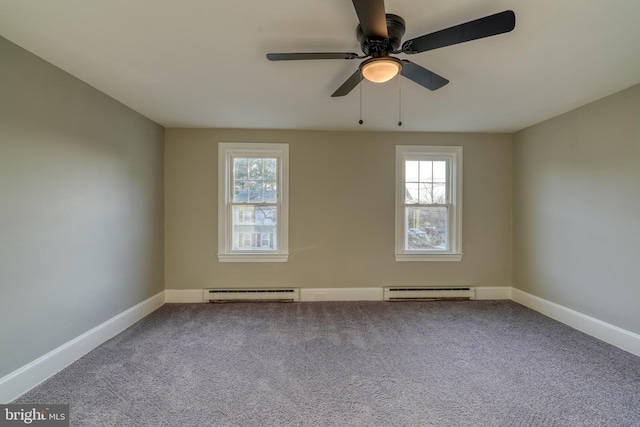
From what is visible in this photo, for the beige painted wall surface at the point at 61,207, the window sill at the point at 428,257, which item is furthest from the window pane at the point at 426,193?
the beige painted wall surface at the point at 61,207

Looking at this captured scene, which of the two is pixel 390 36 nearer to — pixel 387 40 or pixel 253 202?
pixel 387 40

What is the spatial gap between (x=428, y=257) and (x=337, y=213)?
141 centimetres

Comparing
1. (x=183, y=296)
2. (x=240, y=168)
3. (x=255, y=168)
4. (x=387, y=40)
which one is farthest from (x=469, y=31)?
(x=183, y=296)

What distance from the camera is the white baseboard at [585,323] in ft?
7.91

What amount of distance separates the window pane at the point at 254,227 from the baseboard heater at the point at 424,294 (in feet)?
5.63

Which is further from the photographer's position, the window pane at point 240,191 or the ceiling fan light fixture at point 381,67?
the window pane at point 240,191

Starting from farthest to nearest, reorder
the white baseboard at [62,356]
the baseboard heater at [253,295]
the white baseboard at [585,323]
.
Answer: the baseboard heater at [253,295]
the white baseboard at [585,323]
the white baseboard at [62,356]

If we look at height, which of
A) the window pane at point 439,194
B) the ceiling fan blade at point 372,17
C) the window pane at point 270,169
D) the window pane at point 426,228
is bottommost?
the window pane at point 426,228

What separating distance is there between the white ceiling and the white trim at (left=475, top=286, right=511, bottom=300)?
2289mm

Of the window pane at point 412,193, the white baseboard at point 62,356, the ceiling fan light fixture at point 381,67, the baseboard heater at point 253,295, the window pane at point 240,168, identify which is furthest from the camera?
the window pane at point 412,193

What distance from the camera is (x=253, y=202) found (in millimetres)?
3701

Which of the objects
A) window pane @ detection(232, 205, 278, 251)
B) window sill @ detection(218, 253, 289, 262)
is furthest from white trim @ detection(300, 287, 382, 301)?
window pane @ detection(232, 205, 278, 251)

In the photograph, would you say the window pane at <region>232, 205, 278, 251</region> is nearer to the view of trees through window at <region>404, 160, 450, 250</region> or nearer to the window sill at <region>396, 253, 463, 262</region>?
the window sill at <region>396, 253, 463, 262</region>

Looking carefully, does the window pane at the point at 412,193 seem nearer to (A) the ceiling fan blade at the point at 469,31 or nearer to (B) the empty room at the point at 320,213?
(B) the empty room at the point at 320,213
